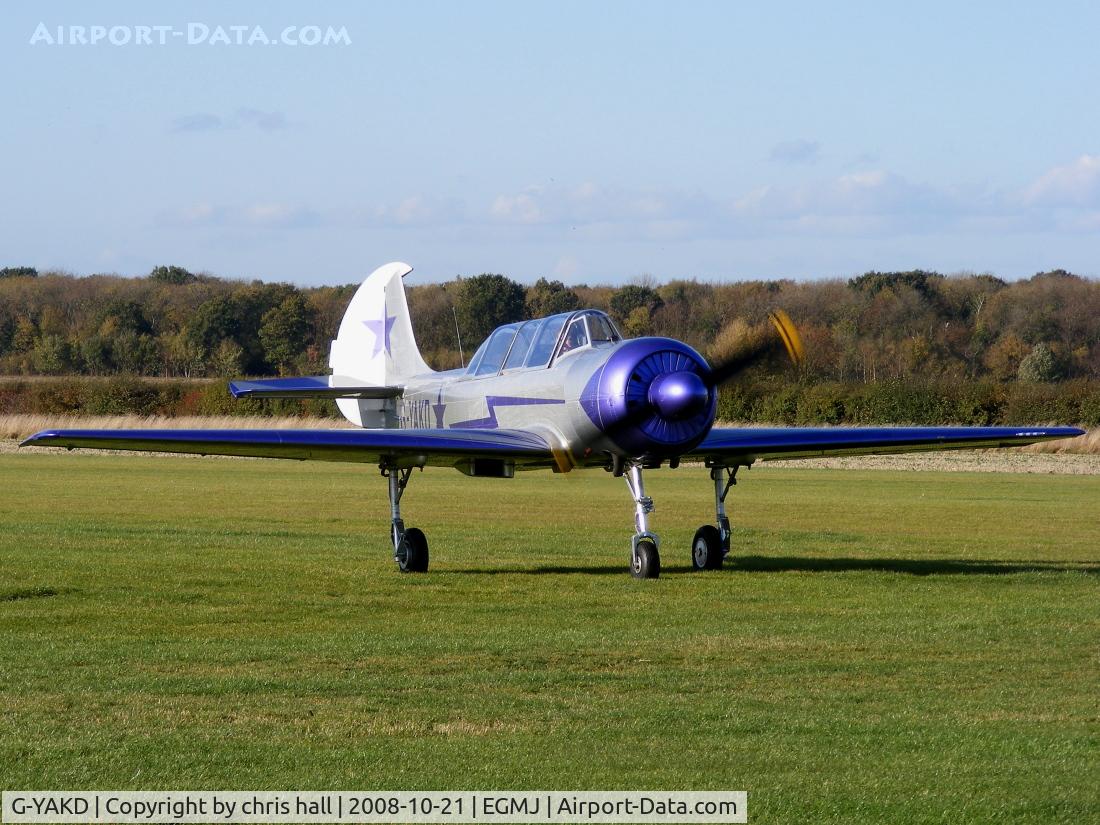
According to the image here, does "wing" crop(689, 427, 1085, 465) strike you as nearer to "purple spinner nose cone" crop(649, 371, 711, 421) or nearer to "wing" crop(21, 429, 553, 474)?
"purple spinner nose cone" crop(649, 371, 711, 421)

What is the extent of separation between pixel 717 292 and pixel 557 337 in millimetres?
69443

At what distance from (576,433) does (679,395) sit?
1301mm

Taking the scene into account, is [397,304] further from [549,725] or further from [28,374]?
[28,374]

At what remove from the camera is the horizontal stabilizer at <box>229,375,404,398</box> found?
770 inches

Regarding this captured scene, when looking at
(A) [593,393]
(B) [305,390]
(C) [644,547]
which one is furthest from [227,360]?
(C) [644,547]

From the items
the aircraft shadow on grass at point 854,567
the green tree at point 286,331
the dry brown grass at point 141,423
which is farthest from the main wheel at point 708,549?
the green tree at point 286,331

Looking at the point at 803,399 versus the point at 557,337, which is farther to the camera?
the point at 803,399

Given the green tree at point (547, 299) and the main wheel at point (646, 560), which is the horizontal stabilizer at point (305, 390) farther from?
the green tree at point (547, 299)

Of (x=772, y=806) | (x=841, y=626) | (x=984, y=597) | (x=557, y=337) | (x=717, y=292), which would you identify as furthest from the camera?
(x=717, y=292)

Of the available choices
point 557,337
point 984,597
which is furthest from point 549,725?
point 557,337

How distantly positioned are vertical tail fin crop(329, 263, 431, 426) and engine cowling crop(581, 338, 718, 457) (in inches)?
229

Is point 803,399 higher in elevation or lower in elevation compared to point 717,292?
lower

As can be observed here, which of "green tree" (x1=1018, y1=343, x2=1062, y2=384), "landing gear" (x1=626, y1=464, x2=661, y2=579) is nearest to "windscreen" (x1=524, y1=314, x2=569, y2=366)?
"landing gear" (x1=626, y1=464, x2=661, y2=579)

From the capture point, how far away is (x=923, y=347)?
72.1 meters
